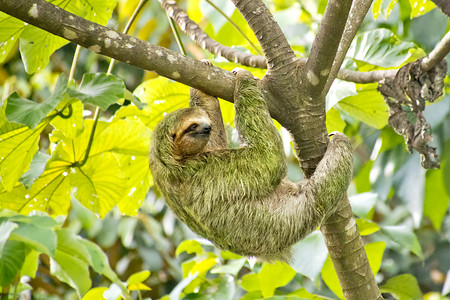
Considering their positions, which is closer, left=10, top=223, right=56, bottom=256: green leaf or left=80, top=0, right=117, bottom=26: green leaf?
left=10, top=223, right=56, bottom=256: green leaf

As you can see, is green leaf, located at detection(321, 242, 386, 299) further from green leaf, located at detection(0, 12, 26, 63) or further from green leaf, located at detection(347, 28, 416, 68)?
green leaf, located at detection(0, 12, 26, 63)

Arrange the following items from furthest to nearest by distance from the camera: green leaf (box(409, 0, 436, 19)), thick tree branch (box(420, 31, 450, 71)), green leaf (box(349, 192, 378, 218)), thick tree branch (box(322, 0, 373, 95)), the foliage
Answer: green leaf (box(409, 0, 436, 19)), green leaf (box(349, 192, 378, 218)), thick tree branch (box(322, 0, 373, 95)), the foliage, thick tree branch (box(420, 31, 450, 71))

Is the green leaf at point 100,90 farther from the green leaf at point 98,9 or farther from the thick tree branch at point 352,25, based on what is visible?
the thick tree branch at point 352,25

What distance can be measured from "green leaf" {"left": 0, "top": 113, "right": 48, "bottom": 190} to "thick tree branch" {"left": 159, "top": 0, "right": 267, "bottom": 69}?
69.7 inches

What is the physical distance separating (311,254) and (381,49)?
1941 mm

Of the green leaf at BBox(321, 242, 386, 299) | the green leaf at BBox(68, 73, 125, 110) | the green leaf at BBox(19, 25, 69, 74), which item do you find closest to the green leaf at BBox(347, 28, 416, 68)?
the green leaf at BBox(321, 242, 386, 299)

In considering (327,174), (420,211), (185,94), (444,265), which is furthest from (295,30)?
(444,265)

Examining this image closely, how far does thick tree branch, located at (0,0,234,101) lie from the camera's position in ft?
9.66

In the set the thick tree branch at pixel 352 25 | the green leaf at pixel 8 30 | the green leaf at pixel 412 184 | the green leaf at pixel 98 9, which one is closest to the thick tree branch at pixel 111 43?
the thick tree branch at pixel 352 25

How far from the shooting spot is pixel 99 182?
15.5ft

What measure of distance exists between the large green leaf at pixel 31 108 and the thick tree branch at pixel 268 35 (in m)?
1.34

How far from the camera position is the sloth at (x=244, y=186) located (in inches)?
156

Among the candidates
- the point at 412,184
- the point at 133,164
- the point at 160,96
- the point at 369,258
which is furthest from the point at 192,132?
the point at 412,184

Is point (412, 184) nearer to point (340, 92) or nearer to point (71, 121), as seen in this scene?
point (340, 92)
